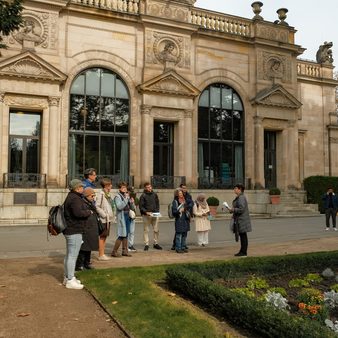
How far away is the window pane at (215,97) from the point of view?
91.4 feet

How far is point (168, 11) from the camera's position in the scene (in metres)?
26.0

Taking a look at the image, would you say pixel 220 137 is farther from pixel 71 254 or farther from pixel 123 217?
pixel 71 254

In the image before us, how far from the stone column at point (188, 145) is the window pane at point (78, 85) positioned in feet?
20.7

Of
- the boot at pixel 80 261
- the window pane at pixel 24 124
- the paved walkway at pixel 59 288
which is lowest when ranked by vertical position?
the paved walkway at pixel 59 288

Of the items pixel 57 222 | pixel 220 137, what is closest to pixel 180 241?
pixel 57 222

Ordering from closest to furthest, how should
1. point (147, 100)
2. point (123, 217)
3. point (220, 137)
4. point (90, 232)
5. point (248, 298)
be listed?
1. point (248, 298)
2. point (90, 232)
3. point (123, 217)
4. point (147, 100)
5. point (220, 137)

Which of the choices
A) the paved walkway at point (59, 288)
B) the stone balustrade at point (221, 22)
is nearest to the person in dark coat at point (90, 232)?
the paved walkway at point (59, 288)

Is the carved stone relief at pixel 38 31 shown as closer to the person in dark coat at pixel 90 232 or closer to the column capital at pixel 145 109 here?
the column capital at pixel 145 109

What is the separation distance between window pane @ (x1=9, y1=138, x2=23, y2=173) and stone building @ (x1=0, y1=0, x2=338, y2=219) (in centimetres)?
5

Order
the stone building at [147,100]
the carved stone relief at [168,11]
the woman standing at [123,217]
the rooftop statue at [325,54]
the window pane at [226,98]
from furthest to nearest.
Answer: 1. the rooftop statue at [325,54]
2. the window pane at [226,98]
3. the carved stone relief at [168,11]
4. the stone building at [147,100]
5. the woman standing at [123,217]

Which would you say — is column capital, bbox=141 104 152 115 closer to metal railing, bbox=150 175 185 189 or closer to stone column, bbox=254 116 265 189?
metal railing, bbox=150 175 185 189

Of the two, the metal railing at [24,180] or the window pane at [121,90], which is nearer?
the metal railing at [24,180]

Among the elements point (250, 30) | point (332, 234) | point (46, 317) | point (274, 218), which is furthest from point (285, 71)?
point (46, 317)

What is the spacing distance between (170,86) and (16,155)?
9626 mm
